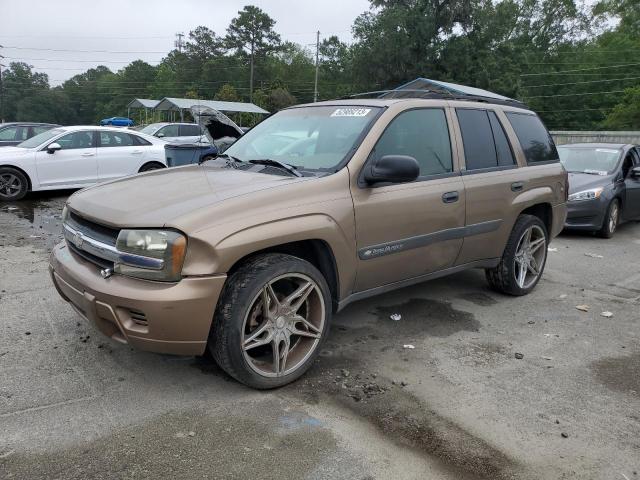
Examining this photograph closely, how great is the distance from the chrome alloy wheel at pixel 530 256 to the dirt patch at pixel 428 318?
34.0 inches

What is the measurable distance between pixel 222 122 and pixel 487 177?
1086 cm

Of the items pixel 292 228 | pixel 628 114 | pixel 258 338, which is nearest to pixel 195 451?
pixel 258 338

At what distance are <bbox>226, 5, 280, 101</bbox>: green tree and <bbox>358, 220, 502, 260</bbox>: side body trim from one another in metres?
74.3

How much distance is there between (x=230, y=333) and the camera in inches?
116

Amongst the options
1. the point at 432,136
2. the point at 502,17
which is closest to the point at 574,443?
the point at 432,136

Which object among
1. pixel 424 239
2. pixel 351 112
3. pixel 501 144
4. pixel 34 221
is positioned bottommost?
pixel 34 221

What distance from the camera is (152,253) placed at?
281cm

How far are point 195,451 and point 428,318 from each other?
2.54m

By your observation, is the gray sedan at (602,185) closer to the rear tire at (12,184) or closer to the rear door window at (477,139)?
the rear door window at (477,139)

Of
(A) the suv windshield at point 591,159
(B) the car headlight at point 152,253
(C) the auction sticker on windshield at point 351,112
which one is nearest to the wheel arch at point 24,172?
(C) the auction sticker on windshield at point 351,112

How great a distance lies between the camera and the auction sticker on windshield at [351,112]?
13.0 ft

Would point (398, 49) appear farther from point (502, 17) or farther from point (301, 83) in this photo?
point (301, 83)

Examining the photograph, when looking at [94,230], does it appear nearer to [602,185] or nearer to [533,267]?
[533,267]

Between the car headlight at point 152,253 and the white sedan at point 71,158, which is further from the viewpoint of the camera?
the white sedan at point 71,158
